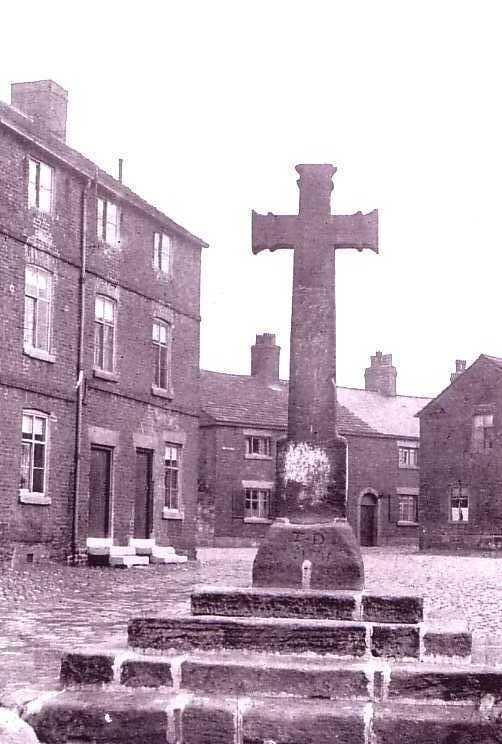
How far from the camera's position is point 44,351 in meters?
20.6

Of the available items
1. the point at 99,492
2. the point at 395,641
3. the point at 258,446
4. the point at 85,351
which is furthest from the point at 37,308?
the point at 258,446

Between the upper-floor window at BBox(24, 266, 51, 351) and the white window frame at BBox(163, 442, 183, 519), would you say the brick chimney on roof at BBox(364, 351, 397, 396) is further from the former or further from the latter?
the upper-floor window at BBox(24, 266, 51, 351)

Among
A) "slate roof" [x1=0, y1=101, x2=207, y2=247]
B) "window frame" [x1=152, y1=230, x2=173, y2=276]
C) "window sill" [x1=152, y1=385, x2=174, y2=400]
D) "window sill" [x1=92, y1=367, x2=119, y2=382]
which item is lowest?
"window sill" [x1=152, y1=385, x2=174, y2=400]

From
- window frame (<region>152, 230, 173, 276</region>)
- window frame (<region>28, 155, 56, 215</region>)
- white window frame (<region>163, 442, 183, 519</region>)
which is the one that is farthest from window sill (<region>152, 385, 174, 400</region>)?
window frame (<region>28, 155, 56, 215</region>)

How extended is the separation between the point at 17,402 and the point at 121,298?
192 inches

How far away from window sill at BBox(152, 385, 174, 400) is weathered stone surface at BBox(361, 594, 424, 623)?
18.7m

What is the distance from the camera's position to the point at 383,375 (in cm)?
5475

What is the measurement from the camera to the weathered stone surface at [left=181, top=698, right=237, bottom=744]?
5.20 meters

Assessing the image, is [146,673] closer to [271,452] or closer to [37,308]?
[37,308]

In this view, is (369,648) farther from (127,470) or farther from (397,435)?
(397,435)

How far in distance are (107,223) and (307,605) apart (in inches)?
711

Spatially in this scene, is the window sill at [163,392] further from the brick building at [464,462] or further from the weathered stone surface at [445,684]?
the weathered stone surface at [445,684]

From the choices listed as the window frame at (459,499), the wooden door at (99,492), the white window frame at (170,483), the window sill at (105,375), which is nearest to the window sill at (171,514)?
the white window frame at (170,483)

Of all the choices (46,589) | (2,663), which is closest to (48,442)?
(46,589)
